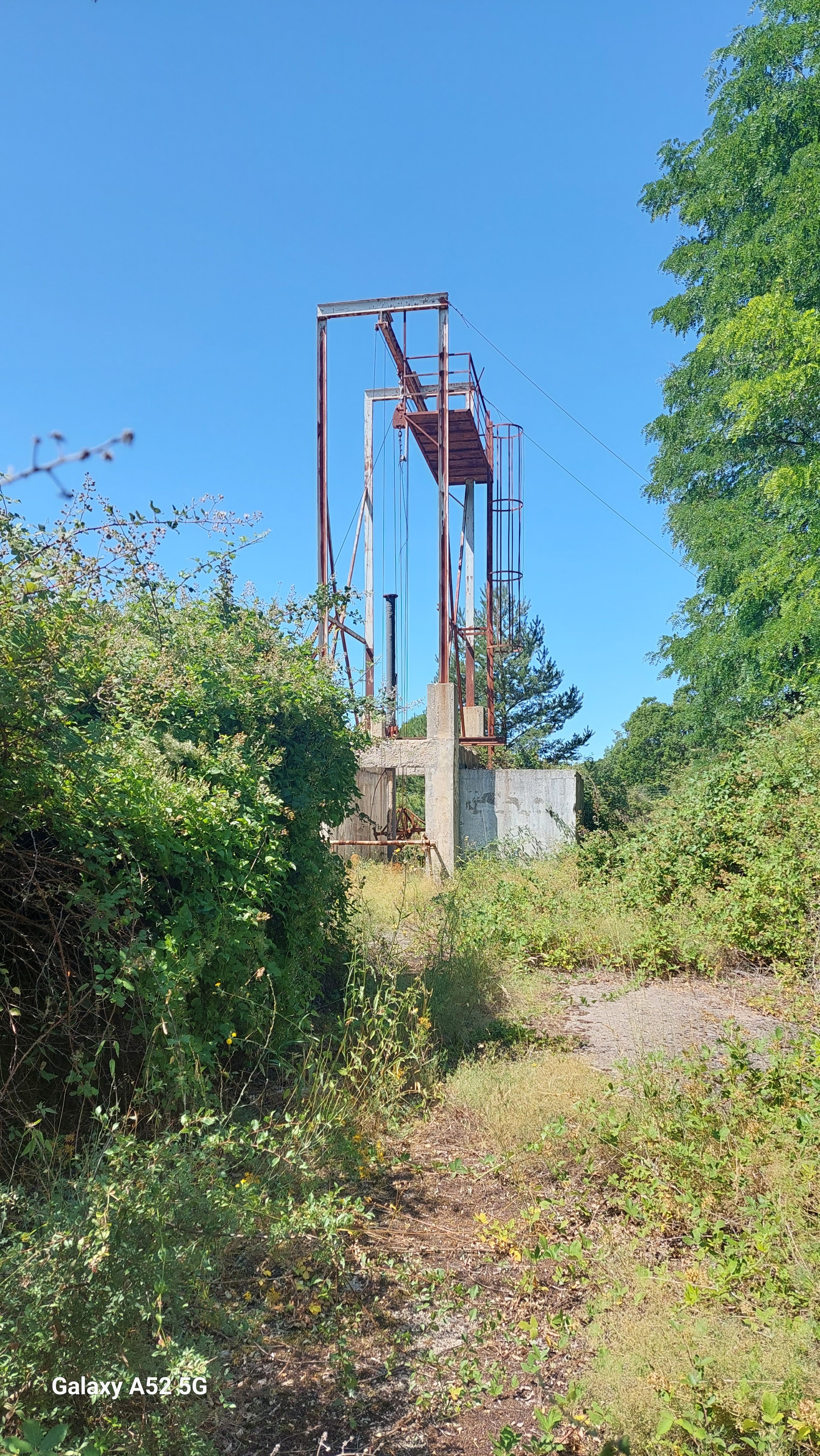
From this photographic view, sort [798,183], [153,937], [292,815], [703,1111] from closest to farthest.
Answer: [153,937]
[703,1111]
[292,815]
[798,183]

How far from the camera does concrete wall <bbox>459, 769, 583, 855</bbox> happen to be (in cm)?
1495

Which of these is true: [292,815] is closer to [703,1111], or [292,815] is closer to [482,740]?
[703,1111]

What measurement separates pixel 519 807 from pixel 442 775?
57.6 inches

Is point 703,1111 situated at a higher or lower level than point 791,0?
lower

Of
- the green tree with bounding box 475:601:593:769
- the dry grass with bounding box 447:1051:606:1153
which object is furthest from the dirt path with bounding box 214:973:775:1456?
the green tree with bounding box 475:601:593:769

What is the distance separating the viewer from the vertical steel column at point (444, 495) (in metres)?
14.9

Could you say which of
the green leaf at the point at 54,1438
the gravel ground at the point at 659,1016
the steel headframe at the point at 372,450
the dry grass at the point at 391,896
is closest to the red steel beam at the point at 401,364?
the steel headframe at the point at 372,450

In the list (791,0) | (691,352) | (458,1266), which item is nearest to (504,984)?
(458,1266)

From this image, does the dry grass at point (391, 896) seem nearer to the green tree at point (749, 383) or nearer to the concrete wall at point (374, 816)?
the concrete wall at point (374, 816)

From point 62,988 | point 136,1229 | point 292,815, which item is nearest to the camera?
point 136,1229

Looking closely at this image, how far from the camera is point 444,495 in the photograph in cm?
1487

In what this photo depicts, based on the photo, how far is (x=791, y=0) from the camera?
1299 cm

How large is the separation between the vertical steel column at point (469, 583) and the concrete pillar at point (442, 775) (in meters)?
2.43

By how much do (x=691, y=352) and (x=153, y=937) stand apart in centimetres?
1534
